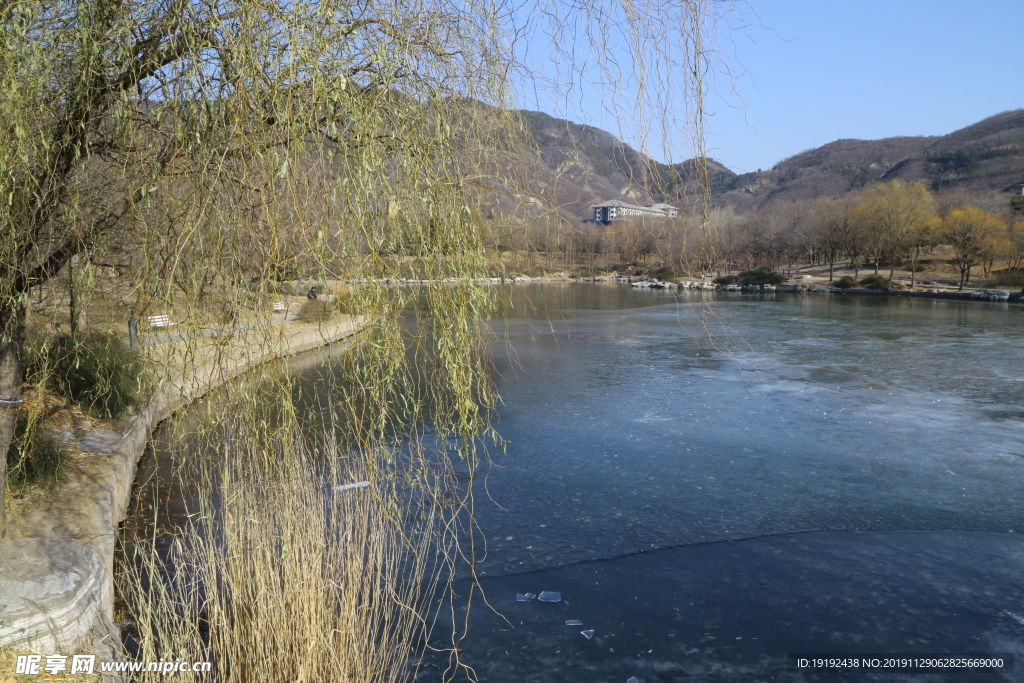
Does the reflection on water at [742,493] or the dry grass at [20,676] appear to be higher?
the dry grass at [20,676]

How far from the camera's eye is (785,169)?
6270 inches

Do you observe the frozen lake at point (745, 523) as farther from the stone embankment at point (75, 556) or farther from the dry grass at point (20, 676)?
the dry grass at point (20, 676)

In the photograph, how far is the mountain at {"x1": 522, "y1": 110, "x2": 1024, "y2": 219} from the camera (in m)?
3.08

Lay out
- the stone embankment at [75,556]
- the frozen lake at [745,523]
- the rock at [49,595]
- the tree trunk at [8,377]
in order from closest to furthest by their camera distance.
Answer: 1. the stone embankment at [75,556]
2. the rock at [49,595]
3. the tree trunk at [8,377]
4. the frozen lake at [745,523]

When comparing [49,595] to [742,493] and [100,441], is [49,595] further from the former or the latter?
[742,493]

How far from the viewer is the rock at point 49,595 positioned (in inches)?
129

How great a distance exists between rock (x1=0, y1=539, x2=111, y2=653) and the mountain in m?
2.93

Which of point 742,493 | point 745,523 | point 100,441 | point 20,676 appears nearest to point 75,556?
point 20,676

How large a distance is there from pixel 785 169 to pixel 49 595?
171795 millimetres

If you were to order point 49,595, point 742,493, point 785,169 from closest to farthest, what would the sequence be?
point 49,595
point 742,493
point 785,169

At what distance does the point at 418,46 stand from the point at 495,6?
493 mm

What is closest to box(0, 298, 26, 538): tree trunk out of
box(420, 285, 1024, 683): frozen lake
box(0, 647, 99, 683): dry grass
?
box(0, 647, 99, 683): dry grass

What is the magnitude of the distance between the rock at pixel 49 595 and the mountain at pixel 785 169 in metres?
2.93

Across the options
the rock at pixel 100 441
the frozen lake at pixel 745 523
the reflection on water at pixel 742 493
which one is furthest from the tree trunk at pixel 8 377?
the rock at pixel 100 441
